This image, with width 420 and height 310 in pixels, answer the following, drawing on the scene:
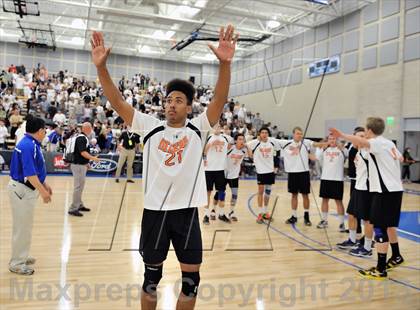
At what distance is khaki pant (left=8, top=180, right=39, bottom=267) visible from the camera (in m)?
3.90

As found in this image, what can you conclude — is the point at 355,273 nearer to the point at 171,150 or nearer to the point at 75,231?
the point at 171,150

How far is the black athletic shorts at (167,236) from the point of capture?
2232 mm

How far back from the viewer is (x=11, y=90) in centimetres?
1650

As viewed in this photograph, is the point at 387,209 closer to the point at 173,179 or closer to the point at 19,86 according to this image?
the point at 173,179

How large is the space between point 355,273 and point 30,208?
3873 millimetres

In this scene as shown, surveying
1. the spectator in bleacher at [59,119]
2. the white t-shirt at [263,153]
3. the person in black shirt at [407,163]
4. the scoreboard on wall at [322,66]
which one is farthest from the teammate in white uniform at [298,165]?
the scoreboard on wall at [322,66]

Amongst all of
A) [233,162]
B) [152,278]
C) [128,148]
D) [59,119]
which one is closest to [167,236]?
[152,278]

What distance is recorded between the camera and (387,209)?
427cm

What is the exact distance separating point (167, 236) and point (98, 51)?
1205mm

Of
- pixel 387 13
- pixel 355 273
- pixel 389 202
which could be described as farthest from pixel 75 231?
pixel 387 13

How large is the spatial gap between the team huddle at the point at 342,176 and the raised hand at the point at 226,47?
1795 mm

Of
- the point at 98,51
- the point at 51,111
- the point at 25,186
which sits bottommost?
the point at 25,186

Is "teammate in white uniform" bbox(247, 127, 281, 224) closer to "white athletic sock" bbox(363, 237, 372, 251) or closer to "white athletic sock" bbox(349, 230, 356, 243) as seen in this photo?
"white athletic sock" bbox(349, 230, 356, 243)

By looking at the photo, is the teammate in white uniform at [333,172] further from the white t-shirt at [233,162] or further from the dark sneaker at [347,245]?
the white t-shirt at [233,162]
